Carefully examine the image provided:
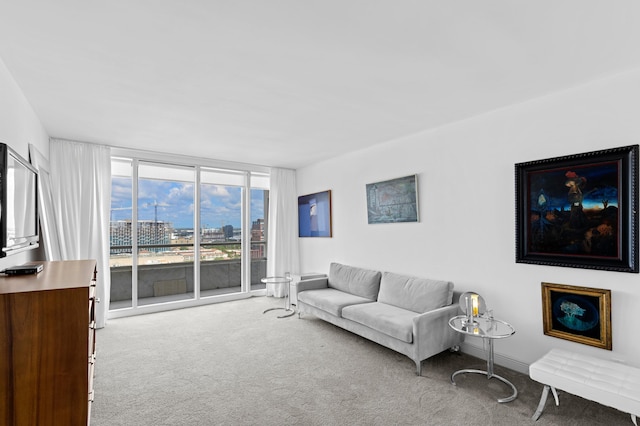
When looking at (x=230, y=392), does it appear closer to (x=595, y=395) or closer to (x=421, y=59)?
(x=595, y=395)

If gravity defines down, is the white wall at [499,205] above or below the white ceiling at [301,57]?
below

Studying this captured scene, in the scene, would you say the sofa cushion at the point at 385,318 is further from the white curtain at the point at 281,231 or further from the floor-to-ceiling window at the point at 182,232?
the floor-to-ceiling window at the point at 182,232

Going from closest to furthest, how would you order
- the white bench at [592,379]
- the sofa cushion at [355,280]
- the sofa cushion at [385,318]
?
the white bench at [592,379] → the sofa cushion at [385,318] → the sofa cushion at [355,280]

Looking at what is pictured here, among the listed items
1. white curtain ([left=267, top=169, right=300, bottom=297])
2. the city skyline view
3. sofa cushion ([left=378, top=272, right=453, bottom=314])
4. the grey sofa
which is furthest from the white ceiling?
white curtain ([left=267, top=169, right=300, bottom=297])

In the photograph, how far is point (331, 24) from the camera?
74.4 inches

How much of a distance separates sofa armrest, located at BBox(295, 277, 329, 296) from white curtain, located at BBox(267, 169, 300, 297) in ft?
4.48

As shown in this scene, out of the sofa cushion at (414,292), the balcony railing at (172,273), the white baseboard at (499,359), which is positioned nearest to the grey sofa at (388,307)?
the sofa cushion at (414,292)

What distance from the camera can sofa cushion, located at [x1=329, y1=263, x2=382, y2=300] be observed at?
173 inches

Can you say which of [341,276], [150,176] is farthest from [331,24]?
[150,176]

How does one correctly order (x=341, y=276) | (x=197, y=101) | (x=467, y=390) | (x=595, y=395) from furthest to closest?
(x=341, y=276)
(x=197, y=101)
(x=467, y=390)
(x=595, y=395)

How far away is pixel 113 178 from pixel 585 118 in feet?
19.6

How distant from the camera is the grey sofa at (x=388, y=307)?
10.2ft

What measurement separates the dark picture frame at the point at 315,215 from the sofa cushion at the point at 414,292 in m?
1.70

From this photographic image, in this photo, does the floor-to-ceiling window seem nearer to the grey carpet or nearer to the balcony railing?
the balcony railing
